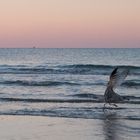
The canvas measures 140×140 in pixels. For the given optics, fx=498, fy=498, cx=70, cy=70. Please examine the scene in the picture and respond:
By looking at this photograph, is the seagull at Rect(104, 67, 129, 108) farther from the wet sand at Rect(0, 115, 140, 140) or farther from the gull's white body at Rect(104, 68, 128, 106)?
the wet sand at Rect(0, 115, 140, 140)

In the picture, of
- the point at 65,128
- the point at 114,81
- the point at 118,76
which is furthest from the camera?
the point at 114,81

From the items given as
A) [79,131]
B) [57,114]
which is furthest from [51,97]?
[79,131]

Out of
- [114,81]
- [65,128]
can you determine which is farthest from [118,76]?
[65,128]

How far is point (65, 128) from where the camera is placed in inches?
493

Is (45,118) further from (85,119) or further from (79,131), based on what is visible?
(79,131)

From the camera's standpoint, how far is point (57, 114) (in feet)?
50.4

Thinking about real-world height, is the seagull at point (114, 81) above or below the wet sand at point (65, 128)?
above

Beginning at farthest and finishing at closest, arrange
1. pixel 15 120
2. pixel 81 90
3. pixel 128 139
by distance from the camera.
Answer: pixel 81 90 < pixel 15 120 < pixel 128 139

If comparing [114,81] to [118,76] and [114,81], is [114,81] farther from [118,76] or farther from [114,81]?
[118,76]

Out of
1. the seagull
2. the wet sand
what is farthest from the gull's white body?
the wet sand

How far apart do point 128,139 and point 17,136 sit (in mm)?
2515

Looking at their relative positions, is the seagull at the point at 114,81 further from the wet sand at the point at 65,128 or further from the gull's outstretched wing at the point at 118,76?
the wet sand at the point at 65,128

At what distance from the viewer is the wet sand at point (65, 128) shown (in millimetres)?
11359

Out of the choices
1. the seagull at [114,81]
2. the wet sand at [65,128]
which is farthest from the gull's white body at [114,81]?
the wet sand at [65,128]
